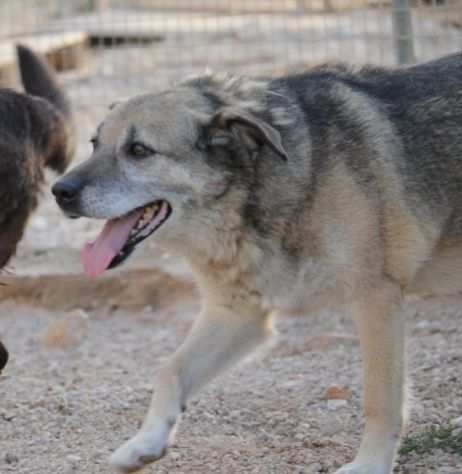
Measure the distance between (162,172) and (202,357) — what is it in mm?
810

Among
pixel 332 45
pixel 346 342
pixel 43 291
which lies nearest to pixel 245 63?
pixel 332 45

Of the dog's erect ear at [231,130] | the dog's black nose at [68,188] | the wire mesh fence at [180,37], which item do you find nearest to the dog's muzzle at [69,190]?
the dog's black nose at [68,188]

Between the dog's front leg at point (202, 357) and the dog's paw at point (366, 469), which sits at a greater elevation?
the dog's front leg at point (202, 357)

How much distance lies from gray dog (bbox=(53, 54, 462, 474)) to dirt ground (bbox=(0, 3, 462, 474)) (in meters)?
0.37

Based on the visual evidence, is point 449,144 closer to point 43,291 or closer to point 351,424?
point 351,424

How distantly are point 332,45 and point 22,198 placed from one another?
256 inches

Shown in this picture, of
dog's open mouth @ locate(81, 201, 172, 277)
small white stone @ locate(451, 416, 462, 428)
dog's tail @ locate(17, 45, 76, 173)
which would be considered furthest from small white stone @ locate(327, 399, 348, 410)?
dog's tail @ locate(17, 45, 76, 173)

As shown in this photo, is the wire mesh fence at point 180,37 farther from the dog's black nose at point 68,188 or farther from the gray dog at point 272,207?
the dog's black nose at point 68,188

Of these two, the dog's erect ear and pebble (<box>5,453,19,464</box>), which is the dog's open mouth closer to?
the dog's erect ear

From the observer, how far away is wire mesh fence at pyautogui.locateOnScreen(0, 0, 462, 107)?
9.62 metres

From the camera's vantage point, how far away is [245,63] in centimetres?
1184

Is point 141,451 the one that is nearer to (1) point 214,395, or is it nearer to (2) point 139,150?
(2) point 139,150

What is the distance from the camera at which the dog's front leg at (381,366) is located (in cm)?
Result: 435

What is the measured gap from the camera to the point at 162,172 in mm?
4297
